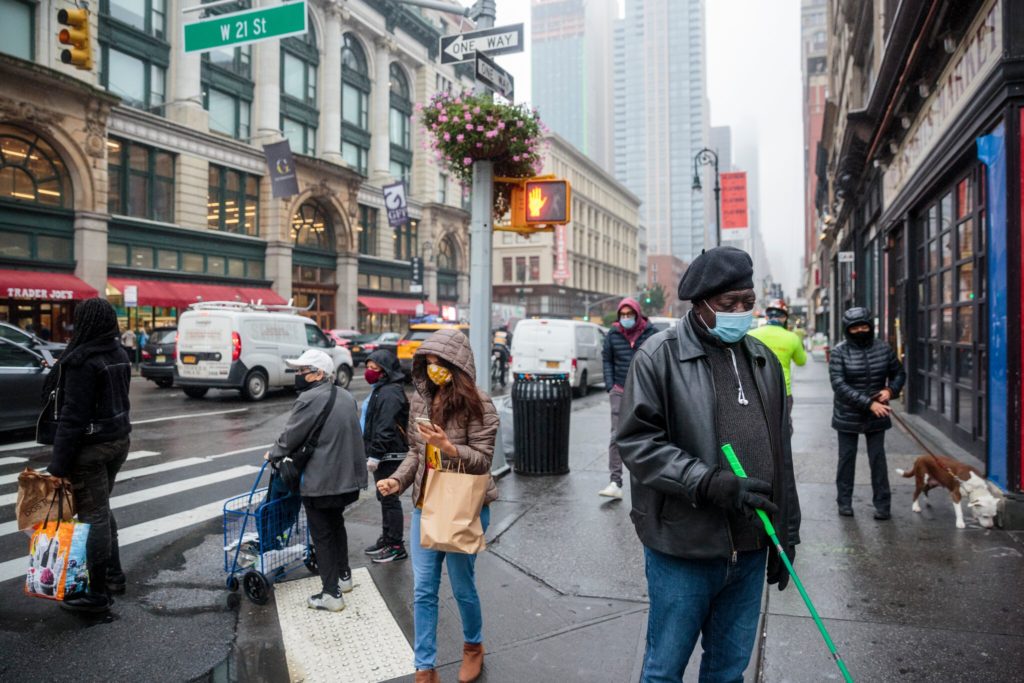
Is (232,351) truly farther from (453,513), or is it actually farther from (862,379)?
(453,513)

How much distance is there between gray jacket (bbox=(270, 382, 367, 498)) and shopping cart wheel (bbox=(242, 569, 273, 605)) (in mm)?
708

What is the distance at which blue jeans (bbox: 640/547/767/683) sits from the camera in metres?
2.47

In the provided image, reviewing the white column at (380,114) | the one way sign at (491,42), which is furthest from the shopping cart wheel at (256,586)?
the white column at (380,114)

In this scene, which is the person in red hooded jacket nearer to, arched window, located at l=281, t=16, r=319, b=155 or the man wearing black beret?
the man wearing black beret

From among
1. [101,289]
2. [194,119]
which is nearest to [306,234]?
[194,119]

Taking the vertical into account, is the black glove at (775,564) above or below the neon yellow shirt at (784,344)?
below

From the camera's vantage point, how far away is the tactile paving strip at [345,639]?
377cm

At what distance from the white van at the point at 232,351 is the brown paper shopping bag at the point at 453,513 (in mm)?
13845

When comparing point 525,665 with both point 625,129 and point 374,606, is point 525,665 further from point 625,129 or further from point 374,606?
point 625,129

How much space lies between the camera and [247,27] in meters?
10.1

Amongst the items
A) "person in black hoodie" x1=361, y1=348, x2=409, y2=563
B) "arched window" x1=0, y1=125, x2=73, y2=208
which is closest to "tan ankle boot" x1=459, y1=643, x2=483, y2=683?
"person in black hoodie" x1=361, y1=348, x2=409, y2=563

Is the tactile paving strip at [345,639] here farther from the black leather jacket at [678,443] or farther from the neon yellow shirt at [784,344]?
the neon yellow shirt at [784,344]

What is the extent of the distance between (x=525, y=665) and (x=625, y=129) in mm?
196168

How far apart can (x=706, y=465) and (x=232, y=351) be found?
50.2 feet
